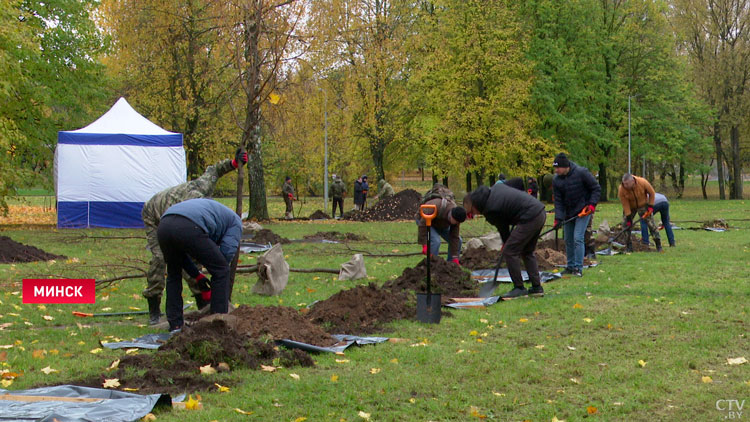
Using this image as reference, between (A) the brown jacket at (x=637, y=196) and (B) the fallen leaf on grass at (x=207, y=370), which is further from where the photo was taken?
(A) the brown jacket at (x=637, y=196)

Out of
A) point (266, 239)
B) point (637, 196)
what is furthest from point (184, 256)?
point (266, 239)

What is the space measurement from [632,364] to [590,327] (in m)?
1.42

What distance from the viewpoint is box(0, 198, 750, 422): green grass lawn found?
470cm

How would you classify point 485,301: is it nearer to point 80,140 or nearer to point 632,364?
point 632,364

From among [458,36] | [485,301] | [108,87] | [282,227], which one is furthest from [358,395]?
[458,36]

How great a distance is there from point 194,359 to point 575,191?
297 inches

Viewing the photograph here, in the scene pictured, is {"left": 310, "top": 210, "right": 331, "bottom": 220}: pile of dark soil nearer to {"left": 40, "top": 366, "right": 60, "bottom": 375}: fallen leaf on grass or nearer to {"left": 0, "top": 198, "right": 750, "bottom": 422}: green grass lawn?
{"left": 0, "top": 198, "right": 750, "bottom": 422}: green grass lawn

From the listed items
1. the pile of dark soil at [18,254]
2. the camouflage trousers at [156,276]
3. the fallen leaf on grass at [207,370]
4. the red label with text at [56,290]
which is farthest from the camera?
the pile of dark soil at [18,254]

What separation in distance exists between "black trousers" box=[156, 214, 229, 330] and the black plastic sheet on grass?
180cm

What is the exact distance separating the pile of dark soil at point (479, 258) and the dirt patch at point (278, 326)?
5.25 metres

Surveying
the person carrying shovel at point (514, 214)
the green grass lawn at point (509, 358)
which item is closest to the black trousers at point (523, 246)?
the person carrying shovel at point (514, 214)

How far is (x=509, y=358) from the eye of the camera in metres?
5.96

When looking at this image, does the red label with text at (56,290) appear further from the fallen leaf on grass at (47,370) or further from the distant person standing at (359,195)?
the distant person standing at (359,195)

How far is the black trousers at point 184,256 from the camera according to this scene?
6391 millimetres
